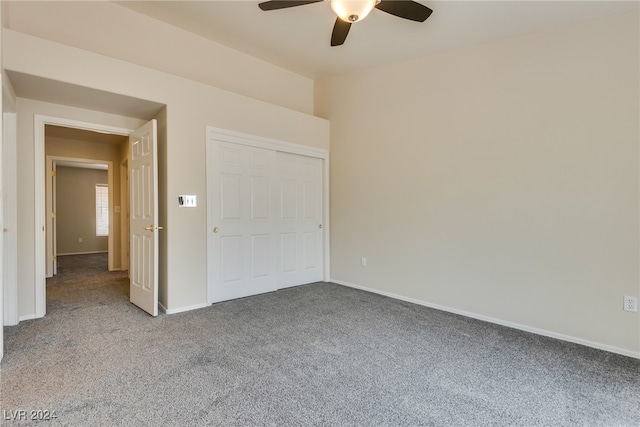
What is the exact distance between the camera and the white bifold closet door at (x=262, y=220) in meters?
3.68

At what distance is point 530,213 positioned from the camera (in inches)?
117

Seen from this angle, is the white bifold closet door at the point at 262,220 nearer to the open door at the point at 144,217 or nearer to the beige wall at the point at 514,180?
the open door at the point at 144,217

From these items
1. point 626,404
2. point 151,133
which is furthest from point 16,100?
point 626,404

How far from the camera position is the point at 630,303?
253 cm

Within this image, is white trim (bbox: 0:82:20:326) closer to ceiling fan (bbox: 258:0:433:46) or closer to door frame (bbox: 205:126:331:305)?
door frame (bbox: 205:126:331:305)

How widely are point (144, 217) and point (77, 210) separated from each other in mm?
6207

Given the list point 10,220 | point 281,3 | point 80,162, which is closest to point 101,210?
point 80,162

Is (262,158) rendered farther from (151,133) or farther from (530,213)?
(530,213)

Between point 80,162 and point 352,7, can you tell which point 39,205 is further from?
point 352,7

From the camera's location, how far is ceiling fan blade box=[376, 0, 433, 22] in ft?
7.63

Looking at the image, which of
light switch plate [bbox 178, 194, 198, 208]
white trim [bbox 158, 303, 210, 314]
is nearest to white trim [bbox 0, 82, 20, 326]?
white trim [bbox 158, 303, 210, 314]

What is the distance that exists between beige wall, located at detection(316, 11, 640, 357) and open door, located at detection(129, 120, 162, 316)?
2.58m

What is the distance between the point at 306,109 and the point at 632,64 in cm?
368

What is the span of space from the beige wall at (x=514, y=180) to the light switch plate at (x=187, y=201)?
85.6 inches
